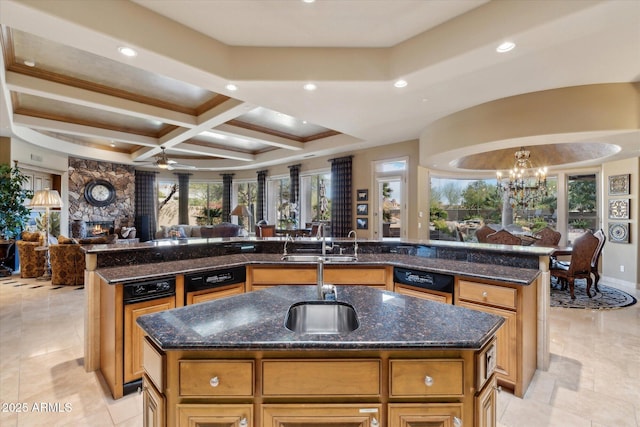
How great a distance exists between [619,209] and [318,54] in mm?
6460

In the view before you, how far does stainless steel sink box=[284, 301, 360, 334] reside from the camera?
151 centimetres

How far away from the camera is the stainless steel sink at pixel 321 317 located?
1507 millimetres

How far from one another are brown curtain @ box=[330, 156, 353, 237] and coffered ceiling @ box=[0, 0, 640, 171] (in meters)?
2.33

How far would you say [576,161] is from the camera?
5.39m

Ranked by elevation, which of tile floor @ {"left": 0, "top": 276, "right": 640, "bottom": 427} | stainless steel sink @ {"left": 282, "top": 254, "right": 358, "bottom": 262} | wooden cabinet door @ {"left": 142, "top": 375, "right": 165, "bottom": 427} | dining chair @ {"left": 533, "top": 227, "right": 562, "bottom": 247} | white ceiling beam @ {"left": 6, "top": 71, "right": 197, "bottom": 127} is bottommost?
tile floor @ {"left": 0, "top": 276, "right": 640, "bottom": 427}

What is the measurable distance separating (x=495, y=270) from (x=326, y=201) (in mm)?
5883

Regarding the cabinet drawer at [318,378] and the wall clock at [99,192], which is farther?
the wall clock at [99,192]

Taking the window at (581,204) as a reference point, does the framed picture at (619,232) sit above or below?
below

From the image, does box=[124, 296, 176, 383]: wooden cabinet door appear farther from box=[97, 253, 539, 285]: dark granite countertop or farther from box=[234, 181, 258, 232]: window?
box=[234, 181, 258, 232]: window

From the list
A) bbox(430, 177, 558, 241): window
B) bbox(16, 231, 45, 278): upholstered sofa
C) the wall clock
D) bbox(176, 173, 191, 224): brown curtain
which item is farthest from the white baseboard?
the wall clock

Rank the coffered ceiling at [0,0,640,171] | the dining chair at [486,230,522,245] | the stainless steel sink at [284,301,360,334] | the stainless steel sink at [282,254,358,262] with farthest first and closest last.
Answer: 1. the dining chair at [486,230,522,245]
2. the coffered ceiling at [0,0,640,171]
3. the stainless steel sink at [282,254,358,262]
4. the stainless steel sink at [284,301,360,334]

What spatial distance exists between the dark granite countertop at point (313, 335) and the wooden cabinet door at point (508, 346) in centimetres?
105

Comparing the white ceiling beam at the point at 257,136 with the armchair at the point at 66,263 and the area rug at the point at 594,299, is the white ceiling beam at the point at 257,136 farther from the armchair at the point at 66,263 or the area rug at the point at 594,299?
the area rug at the point at 594,299

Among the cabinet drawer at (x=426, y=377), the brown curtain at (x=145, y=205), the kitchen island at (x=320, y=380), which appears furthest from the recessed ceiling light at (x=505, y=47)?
the brown curtain at (x=145, y=205)
